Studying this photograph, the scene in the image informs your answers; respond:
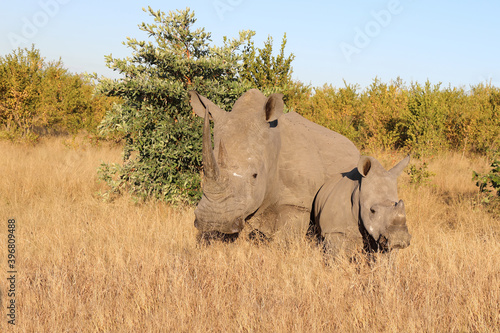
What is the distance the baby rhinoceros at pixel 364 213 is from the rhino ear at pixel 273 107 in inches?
41.0

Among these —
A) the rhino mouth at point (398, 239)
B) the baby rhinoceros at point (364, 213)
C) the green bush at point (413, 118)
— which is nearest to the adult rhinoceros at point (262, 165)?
the baby rhinoceros at point (364, 213)

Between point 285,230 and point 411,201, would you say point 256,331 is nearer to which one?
point 285,230

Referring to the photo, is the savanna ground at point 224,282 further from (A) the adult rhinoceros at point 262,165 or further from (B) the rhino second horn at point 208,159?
(B) the rhino second horn at point 208,159

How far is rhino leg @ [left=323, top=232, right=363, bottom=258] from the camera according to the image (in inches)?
170

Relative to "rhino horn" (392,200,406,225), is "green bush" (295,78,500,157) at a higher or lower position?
higher

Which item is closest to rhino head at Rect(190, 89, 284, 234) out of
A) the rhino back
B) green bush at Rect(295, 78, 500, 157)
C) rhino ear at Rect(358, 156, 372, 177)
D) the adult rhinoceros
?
the adult rhinoceros

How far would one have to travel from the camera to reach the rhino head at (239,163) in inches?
153

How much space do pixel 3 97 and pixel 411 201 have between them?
51.5 ft

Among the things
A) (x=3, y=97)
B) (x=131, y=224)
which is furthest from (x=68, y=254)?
(x=3, y=97)

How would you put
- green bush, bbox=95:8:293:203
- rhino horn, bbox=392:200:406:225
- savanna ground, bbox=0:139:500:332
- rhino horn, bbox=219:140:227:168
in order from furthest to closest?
green bush, bbox=95:8:293:203 < rhino horn, bbox=219:140:227:168 < rhino horn, bbox=392:200:406:225 < savanna ground, bbox=0:139:500:332

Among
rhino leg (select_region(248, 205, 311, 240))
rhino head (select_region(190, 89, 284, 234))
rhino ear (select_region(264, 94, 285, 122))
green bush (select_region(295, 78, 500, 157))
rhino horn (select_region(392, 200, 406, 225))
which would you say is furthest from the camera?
green bush (select_region(295, 78, 500, 157))

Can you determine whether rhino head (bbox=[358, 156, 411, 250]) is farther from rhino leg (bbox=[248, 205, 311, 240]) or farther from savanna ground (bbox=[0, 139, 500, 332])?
rhino leg (bbox=[248, 205, 311, 240])

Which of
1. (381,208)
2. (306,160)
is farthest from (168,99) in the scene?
(381,208)

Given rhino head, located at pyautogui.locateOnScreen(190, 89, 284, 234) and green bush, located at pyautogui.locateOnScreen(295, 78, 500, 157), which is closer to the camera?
rhino head, located at pyautogui.locateOnScreen(190, 89, 284, 234)
